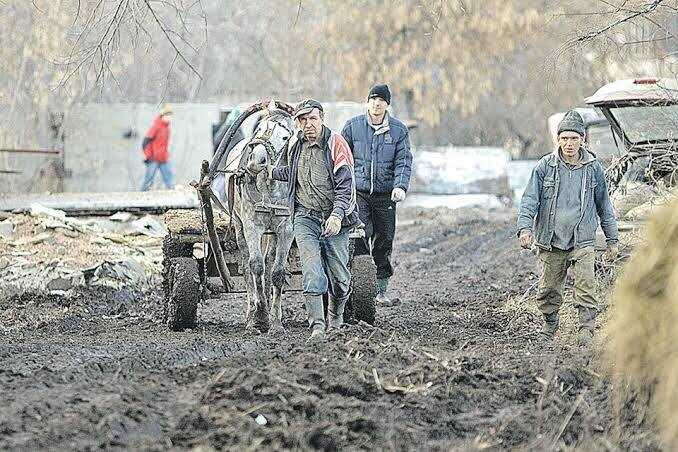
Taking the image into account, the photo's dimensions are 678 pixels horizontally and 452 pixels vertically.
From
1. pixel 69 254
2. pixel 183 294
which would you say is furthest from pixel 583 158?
pixel 69 254

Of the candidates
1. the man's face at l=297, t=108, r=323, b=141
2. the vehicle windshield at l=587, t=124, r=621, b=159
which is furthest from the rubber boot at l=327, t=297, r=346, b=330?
the vehicle windshield at l=587, t=124, r=621, b=159

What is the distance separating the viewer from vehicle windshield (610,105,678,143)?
13750 millimetres

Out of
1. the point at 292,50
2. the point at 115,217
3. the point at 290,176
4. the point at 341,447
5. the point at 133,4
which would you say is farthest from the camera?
the point at 292,50

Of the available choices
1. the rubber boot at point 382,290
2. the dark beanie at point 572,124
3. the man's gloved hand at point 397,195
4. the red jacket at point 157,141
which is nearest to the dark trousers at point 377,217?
the man's gloved hand at point 397,195

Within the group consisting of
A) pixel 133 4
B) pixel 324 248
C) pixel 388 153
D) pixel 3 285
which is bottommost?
pixel 3 285

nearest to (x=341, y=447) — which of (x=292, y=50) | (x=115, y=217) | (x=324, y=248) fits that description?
(x=324, y=248)

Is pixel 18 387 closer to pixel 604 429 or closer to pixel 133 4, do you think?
pixel 604 429

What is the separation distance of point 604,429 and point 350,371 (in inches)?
64.9

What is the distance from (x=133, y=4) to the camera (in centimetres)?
1112

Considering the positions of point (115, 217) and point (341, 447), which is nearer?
point (341, 447)

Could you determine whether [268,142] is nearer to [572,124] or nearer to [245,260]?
[245,260]

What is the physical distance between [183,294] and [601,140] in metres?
8.77

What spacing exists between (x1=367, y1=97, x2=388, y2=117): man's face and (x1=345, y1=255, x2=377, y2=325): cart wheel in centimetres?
209

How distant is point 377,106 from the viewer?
12.1 metres
